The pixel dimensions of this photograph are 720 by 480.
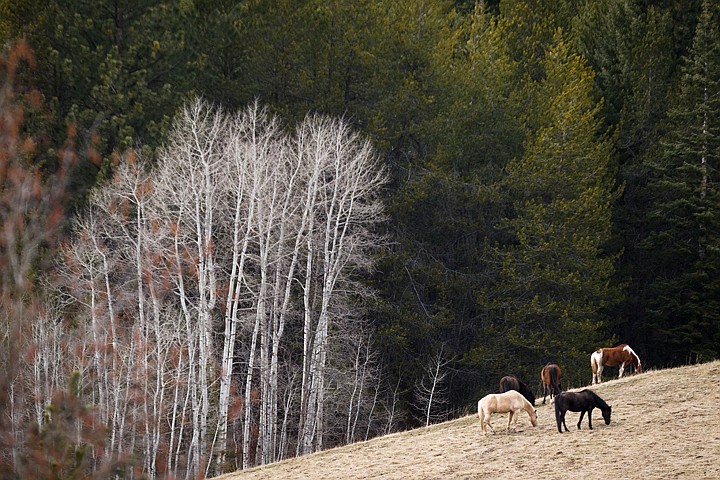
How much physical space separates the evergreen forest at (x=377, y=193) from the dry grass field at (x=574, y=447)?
792cm

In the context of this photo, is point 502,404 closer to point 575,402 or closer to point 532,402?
point 575,402

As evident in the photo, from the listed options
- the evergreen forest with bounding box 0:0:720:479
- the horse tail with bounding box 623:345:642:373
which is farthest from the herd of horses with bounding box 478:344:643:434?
the evergreen forest with bounding box 0:0:720:479

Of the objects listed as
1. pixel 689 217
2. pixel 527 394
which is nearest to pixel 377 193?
pixel 689 217

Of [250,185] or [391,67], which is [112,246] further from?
[391,67]

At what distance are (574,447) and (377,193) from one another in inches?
765

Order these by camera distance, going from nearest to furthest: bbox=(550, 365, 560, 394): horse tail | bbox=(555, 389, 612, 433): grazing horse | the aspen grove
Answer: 1. bbox=(555, 389, 612, 433): grazing horse
2. bbox=(550, 365, 560, 394): horse tail
3. the aspen grove

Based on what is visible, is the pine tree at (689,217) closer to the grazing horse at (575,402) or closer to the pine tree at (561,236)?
the pine tree at (561,236)

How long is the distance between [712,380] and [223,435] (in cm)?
1114

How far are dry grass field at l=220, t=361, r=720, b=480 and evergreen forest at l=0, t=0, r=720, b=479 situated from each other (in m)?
7.92

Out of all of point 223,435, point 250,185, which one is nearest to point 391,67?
point 250,185

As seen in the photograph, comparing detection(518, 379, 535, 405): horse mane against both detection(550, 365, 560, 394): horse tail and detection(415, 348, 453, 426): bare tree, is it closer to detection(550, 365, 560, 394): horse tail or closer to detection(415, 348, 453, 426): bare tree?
detection(550, 365, 560, 394): horse tail

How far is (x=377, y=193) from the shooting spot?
33.4 meters

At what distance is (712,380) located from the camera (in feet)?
61.7

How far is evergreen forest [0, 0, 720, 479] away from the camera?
26.6m
